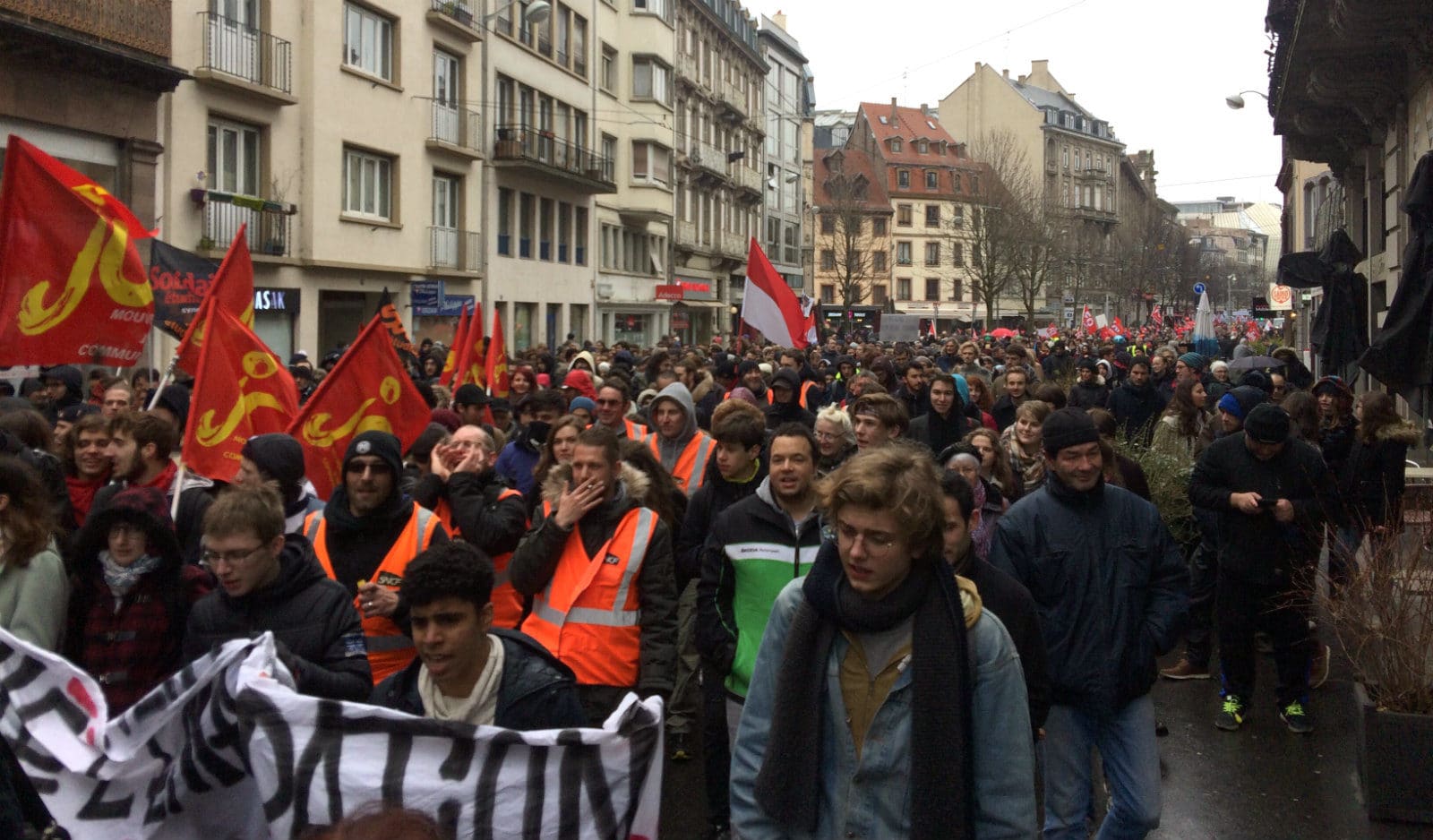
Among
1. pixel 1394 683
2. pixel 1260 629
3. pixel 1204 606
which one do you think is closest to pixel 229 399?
pixel 1260 629

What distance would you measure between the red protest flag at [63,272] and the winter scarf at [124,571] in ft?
11.5

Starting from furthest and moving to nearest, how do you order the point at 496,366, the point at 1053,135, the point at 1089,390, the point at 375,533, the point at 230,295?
the point at 1053,135, the point at 1089,390, the point at 496,366, the point at 230,295, the point at 375,533

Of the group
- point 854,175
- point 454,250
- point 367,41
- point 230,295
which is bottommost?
point 230,295

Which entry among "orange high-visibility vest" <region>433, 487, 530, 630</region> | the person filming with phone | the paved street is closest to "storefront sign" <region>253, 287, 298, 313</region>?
the paved street

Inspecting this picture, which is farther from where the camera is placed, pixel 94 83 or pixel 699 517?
pixel 94 83

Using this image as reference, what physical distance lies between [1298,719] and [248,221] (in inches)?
778

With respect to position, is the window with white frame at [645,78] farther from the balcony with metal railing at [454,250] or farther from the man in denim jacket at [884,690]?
the man in denim jacket at [884,690]

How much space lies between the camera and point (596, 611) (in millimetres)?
5133

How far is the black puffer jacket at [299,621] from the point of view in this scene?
374cm

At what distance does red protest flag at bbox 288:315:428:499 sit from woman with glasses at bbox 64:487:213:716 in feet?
7.52

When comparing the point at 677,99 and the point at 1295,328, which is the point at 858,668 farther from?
the point at 677,99

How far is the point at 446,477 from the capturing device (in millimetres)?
5449

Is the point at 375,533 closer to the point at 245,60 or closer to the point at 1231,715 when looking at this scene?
the point at 1231,715

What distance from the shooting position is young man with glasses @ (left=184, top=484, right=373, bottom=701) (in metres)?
3.75
